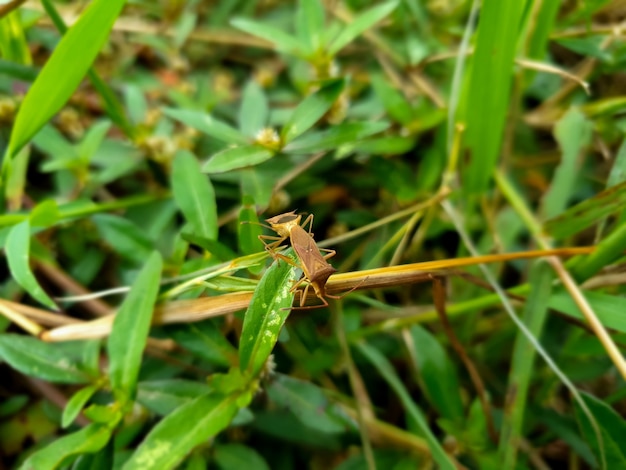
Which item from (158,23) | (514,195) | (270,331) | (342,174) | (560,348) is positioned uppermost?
(158,23)

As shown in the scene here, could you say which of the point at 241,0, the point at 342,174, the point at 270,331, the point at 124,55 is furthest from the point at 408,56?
the point at 270,331

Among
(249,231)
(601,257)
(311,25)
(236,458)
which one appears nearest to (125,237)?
(249,231)

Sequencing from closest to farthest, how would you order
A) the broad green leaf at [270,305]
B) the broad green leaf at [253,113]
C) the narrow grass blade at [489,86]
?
the broad green leaf at [270,305], the narrow grass blade at [489,86], the broad green leaf at [253,113]

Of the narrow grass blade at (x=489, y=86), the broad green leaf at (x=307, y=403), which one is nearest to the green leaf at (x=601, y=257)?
the narrow grass blade at (x=489, y=86)

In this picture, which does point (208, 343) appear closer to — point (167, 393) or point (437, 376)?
point (167, 393)

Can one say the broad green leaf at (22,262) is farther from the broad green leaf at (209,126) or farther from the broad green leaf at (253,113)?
the broad green leaf at (253,113)

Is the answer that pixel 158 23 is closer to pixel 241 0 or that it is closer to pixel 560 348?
pixel 241 0
